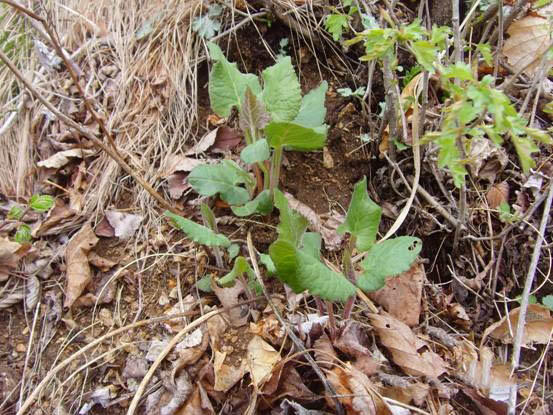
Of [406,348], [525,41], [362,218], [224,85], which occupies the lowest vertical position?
[406,348]

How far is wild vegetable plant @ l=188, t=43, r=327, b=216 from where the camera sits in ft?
5.17

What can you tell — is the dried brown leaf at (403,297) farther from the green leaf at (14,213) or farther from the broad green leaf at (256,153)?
the green leaf at (14,213)

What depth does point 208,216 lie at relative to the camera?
1592 mm

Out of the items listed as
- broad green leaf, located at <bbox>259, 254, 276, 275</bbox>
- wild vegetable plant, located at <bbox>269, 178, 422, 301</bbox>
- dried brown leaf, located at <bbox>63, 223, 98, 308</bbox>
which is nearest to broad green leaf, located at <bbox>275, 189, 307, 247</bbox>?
wild vegetable plant, located at <bbox>269, 178, 422, 301</bbox>

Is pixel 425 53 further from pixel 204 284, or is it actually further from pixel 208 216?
pixel 204 284

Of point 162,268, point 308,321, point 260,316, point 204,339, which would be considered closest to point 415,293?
point 308,321

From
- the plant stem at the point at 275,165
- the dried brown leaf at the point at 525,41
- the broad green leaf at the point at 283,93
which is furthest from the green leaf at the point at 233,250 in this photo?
the dried brown leaf at the point at 525,41

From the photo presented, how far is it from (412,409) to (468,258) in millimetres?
669

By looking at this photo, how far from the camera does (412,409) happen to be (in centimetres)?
133

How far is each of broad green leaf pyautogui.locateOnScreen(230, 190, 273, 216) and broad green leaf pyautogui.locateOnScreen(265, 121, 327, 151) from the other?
21 cm

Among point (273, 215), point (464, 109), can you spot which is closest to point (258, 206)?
point (273, 215)

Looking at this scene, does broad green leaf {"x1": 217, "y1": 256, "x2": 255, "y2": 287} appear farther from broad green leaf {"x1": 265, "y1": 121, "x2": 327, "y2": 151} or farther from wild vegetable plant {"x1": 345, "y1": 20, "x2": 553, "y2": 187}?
wild vegetable plant {"x1": 345, "y1": 20, "x2": 553, "y2": 187}

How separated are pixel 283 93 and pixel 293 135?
19 centimetres

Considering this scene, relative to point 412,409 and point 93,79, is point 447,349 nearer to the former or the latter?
point 412,409
